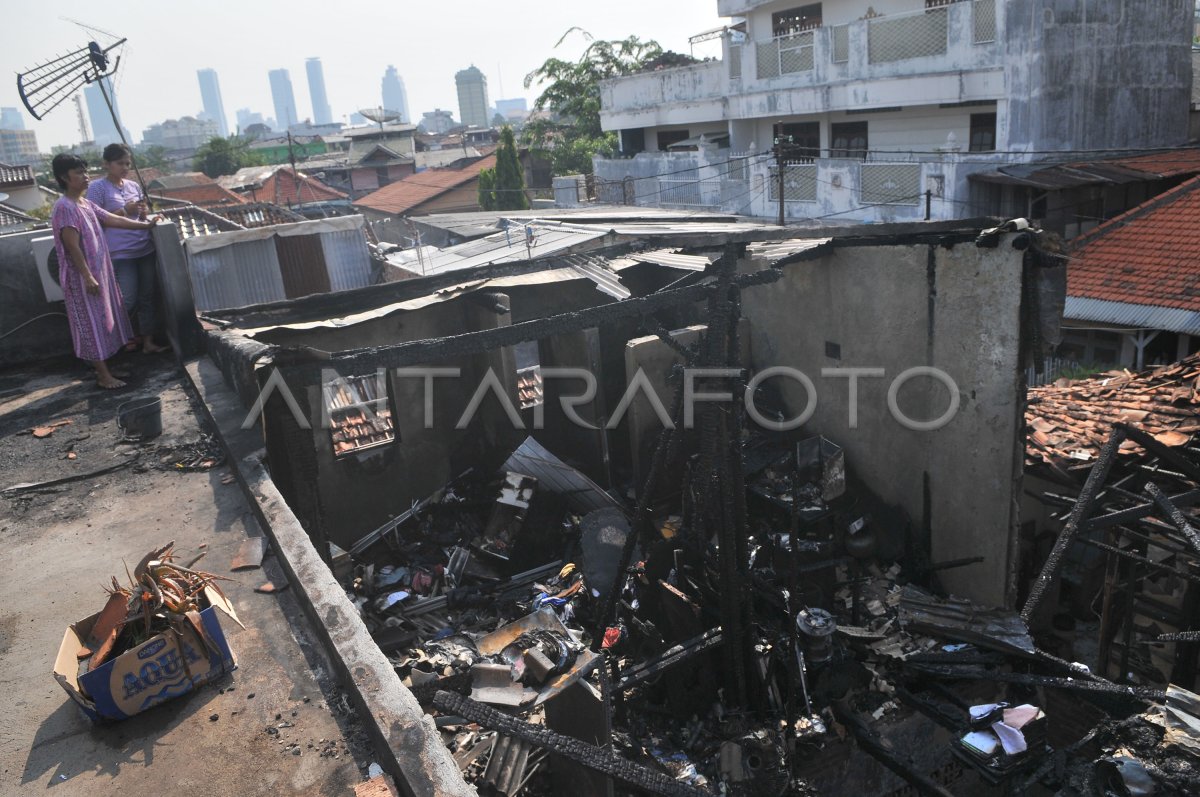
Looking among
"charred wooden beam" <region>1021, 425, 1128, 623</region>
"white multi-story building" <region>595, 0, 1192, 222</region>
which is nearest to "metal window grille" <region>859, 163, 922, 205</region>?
"white multi-story building" <region>595, 0, 1192, 222</region>

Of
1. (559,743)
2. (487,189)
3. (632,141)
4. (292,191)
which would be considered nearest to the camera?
(559,743)

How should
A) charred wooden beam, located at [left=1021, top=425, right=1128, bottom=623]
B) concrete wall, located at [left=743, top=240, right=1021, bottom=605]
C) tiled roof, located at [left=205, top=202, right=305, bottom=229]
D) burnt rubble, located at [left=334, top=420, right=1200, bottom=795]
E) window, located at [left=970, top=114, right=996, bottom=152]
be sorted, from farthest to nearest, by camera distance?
tiled roof, located at [left=205, top=202, right=305, bottom=229] < window, located at [left=970, top=114, right=996, bottom=152] < concrete wall, located at [left=743, top=240, right=1021, bottom=605] < charred wooden beam, located at [left=1021, top=425, right=1128, bottom=623] < burnt rubble, located at [left=334, top=420, right=1200, bottom=795]

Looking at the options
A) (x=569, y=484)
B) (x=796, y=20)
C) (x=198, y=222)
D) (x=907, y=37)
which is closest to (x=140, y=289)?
(x=569, y=484)

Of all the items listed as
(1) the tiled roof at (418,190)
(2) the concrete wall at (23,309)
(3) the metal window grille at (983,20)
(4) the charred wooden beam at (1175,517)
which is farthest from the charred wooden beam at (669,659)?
(1) the tiled roof at (418,190)

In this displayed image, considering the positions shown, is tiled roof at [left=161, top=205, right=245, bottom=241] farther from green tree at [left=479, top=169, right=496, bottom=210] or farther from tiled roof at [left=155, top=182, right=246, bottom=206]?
tiled roof at [left=155, top=182, right=246, bottom=206]

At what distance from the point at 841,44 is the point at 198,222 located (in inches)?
534

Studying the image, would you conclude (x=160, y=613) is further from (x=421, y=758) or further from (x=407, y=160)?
(x=407, y=160)

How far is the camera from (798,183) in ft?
56.7

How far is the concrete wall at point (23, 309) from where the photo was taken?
7469mm

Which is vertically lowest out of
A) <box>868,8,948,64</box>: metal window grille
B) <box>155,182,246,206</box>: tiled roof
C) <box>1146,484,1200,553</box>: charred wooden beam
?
<box>1146,484,1200,553</box>: charred wooden beam

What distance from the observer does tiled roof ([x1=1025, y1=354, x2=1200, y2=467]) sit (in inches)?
291

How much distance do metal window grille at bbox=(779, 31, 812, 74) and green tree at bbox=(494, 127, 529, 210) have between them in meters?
14.8

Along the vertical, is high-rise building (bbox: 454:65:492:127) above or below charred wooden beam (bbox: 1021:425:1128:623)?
above

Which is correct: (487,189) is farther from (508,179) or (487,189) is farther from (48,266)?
(48,266)
